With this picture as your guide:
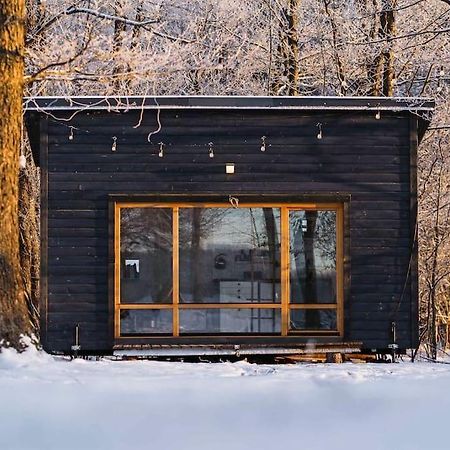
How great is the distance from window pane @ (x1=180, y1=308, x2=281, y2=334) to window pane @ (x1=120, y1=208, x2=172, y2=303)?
410mm

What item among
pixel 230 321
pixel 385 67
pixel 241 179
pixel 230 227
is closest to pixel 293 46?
pixel 385 67

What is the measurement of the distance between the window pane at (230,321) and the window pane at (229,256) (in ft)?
0.50

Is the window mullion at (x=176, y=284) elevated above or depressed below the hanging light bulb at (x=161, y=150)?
below

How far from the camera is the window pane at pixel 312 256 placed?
35.2ft

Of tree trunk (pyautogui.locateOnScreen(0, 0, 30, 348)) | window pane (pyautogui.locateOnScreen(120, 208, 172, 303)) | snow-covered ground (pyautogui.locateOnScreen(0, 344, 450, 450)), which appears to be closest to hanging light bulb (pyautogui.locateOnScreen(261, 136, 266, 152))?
window pane (pyautogui.locateOnScreen(120, 208, 172, 303))

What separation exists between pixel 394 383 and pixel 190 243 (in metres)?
4.35

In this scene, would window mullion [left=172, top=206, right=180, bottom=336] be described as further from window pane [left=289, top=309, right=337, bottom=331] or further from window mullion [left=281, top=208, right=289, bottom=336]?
window pane [left=289, top=309, right=337, bottom=331]

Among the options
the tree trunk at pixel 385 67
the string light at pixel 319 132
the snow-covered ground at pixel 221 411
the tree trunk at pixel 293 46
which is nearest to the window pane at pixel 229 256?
the string light at pixel 319 132

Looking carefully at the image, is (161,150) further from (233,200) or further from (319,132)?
(319,132)

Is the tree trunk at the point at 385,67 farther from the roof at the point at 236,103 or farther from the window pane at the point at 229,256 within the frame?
the window pane at the point at 229,256

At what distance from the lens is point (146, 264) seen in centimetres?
1066

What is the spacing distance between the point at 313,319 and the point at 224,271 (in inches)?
53.6

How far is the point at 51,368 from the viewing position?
310 inches

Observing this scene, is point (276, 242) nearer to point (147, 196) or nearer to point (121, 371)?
point (147, 196)
